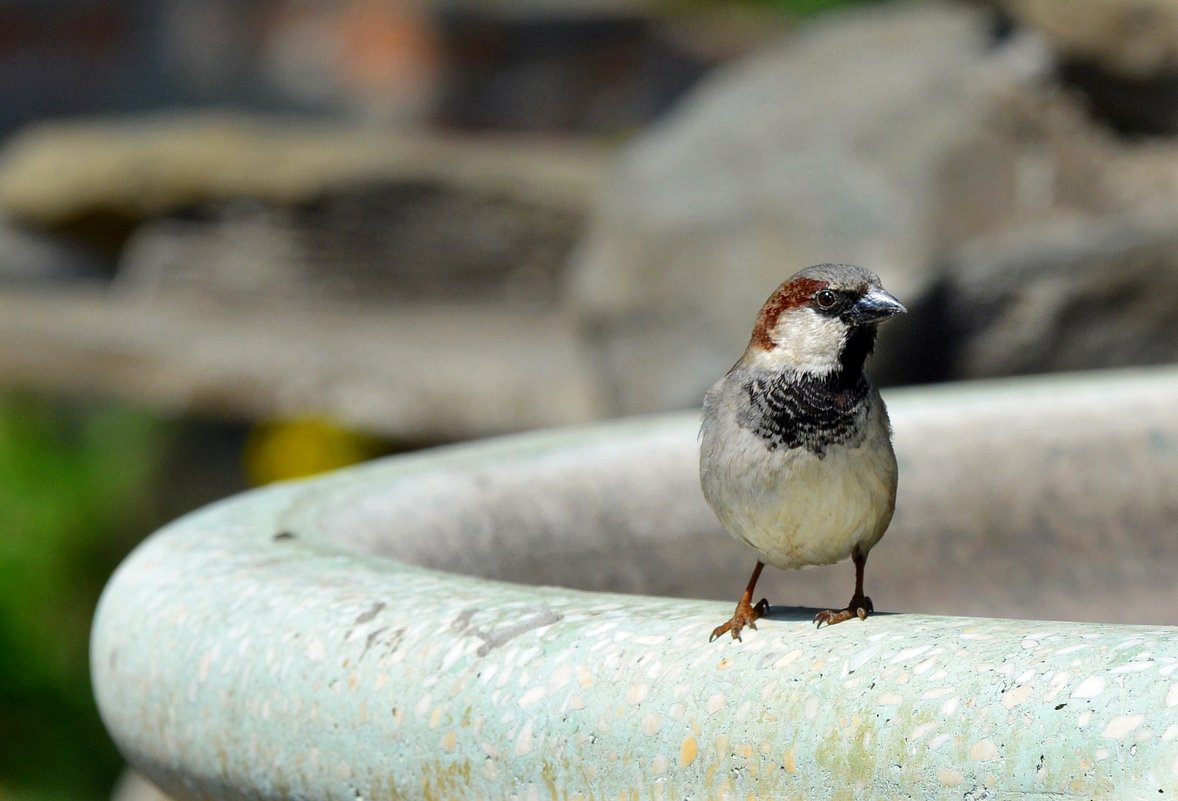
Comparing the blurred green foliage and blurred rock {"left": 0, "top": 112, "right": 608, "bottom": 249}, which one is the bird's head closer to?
the blurred green foliage

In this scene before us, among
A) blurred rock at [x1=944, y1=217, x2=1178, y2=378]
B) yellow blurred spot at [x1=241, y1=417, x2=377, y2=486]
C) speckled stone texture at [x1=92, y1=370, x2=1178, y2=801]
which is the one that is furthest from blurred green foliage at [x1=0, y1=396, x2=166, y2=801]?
speckled stone texture at [x1=92, y1=370, x2=1178, y2=801]

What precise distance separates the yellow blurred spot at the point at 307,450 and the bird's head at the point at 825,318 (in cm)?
395

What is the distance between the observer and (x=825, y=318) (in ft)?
5.16

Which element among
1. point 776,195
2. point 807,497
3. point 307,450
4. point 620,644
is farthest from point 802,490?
point 307,450

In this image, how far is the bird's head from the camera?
5.12 ft

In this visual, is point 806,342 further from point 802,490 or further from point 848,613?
point 848,613

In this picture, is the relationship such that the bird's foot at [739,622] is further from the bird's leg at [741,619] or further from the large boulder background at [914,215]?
the large boulder background at [914,215]

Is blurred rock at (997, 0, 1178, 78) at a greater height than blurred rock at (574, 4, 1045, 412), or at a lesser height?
greater

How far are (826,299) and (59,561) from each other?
14.1 feet

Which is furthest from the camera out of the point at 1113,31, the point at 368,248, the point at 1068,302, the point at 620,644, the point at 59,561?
the point at 368,248

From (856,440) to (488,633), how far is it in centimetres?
41

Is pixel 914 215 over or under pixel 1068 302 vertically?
over

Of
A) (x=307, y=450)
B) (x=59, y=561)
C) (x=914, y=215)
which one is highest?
(x=914, y=215)

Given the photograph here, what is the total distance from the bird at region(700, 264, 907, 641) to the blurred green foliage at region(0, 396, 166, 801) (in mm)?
3891
